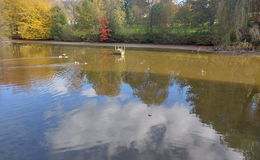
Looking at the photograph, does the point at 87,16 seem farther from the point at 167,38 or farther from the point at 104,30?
the point at 167,38

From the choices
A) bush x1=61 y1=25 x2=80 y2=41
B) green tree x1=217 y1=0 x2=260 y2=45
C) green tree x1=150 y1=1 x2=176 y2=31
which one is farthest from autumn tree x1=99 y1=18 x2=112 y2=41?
green tree x1=217 y1=0 x2=260 y2=45

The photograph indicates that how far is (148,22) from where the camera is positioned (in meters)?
31.2

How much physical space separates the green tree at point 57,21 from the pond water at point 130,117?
84.7 ft

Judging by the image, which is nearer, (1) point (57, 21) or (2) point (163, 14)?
(2) point (163, 14)

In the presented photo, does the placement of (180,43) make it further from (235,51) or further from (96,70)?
(96,70)

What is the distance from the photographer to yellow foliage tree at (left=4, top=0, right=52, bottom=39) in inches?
1373

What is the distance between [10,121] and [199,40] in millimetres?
22865

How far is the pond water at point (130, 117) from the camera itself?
452cm

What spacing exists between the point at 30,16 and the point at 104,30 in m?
15.0

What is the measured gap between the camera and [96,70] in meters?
12.7

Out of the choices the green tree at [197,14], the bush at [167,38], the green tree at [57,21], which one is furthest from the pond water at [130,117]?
the green tree at [57,21]

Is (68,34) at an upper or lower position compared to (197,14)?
lower

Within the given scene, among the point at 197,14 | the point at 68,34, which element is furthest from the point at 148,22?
the point at 68,34

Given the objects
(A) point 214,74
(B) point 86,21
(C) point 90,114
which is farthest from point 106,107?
(B) point 86,21
